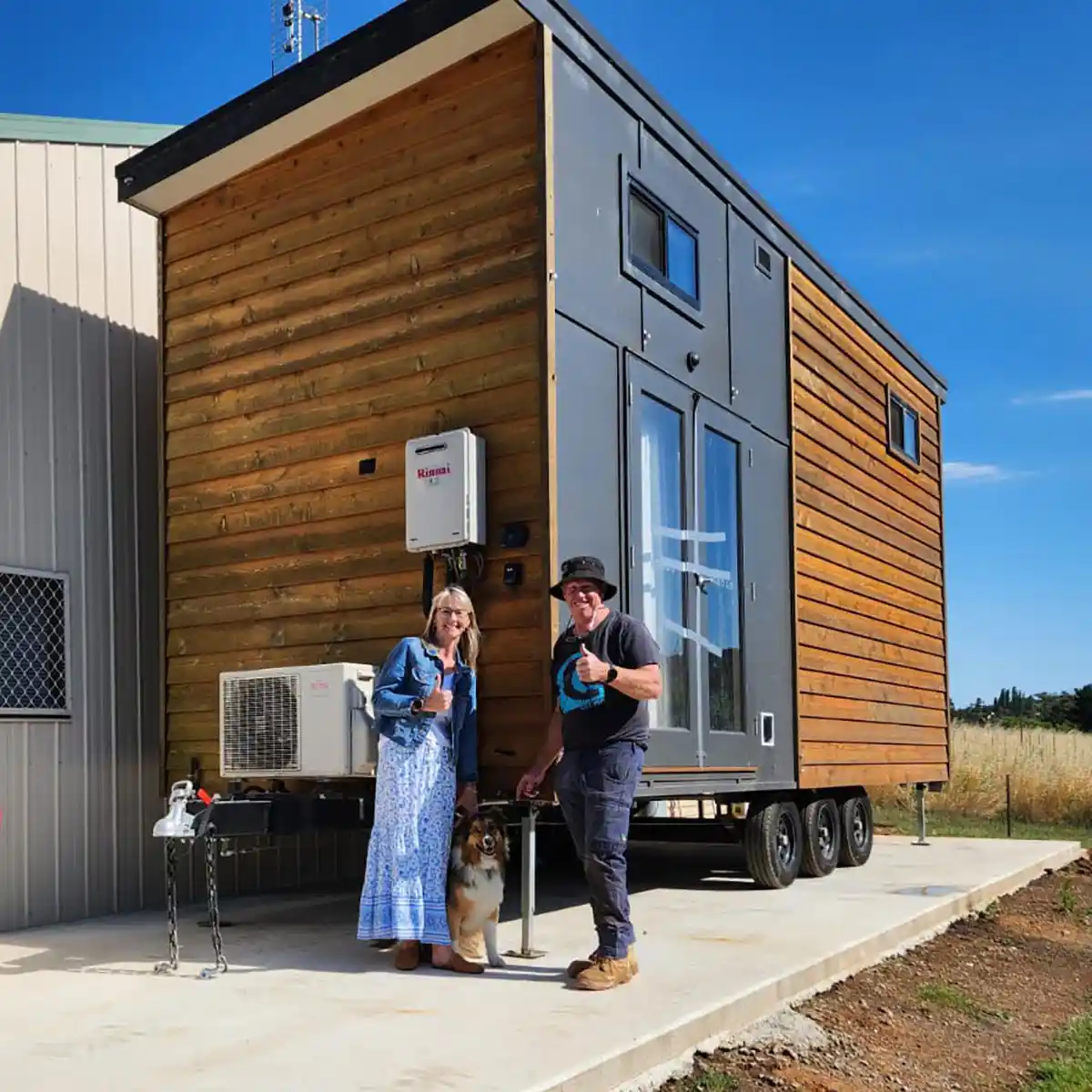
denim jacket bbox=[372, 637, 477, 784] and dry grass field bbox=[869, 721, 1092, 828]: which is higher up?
denim jacket bbox=[372, 637, 477, 784]

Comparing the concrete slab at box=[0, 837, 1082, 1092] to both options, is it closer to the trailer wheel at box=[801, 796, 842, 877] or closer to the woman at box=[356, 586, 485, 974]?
the woman at box=[356, 586, 485, 974]

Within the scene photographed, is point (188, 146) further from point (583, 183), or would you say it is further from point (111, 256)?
point (583, 183)

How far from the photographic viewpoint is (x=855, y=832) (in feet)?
29.3

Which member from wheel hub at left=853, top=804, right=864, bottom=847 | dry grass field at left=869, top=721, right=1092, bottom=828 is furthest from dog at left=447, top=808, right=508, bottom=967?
dry grass field at left=869, top=721, right=1092, bottom=828

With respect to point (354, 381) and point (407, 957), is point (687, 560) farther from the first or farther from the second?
point (407, 957)

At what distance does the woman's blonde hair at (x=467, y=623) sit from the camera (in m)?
5.14

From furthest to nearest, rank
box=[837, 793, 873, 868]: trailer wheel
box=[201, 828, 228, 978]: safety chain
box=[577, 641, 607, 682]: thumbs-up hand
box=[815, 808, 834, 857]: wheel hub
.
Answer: box=[837, 793, 873, 868]: trailer wheel < box=[815, 808, 834, 857]: wheel hub < box=[201, 828, 228, 978]: safety chain < box=[577, 641, 607, 682]: thumbs-up hand

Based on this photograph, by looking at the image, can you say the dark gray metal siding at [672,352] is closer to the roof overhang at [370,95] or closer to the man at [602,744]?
the roof overhang at [370,95]

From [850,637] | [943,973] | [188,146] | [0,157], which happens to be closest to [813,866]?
[850,637]

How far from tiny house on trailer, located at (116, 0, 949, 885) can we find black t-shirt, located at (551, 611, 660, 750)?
0.55 metres

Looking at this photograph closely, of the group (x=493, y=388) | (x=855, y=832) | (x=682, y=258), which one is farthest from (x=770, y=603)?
(x=493, y=388)

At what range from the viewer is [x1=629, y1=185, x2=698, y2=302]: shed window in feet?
20.7

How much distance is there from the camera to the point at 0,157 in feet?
22.6

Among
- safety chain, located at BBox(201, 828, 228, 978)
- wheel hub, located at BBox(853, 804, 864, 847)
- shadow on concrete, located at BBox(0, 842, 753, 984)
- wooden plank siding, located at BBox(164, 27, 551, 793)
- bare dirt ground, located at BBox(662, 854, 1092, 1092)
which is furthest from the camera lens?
wheel hub, located at BBox(853, 804, 864, 847)
